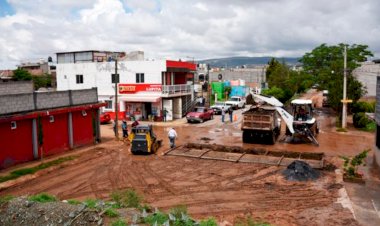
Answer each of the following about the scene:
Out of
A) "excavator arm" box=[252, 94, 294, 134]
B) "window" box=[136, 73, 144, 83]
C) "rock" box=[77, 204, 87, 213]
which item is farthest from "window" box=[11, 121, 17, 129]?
"window" box=[136, 73, 144, 83]

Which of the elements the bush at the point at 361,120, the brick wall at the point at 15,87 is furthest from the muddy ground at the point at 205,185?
the bush at the point at 361,120

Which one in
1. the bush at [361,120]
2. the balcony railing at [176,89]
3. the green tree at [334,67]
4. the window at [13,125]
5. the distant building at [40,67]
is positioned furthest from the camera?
the distant building at [40,67]

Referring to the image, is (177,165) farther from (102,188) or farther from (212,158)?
(102,188)

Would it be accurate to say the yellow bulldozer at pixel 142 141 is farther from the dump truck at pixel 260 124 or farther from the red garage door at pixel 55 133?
the dump truck at pixel 260 124

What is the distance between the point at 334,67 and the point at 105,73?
22772 millimetres

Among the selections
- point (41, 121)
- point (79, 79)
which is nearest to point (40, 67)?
point (79, 79)

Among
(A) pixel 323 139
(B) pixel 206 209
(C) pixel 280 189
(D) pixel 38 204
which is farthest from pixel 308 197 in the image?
(A) pixel 323 139

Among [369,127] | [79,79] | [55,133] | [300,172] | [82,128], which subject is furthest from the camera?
[79,79]

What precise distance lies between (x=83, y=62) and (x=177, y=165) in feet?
86.9

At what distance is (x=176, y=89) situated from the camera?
37.4m

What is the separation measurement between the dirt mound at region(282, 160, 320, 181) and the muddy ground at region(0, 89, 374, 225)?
34cm

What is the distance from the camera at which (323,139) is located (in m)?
26.3

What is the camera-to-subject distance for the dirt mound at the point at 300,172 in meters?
16.1

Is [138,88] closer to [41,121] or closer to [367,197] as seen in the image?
[41,121]
